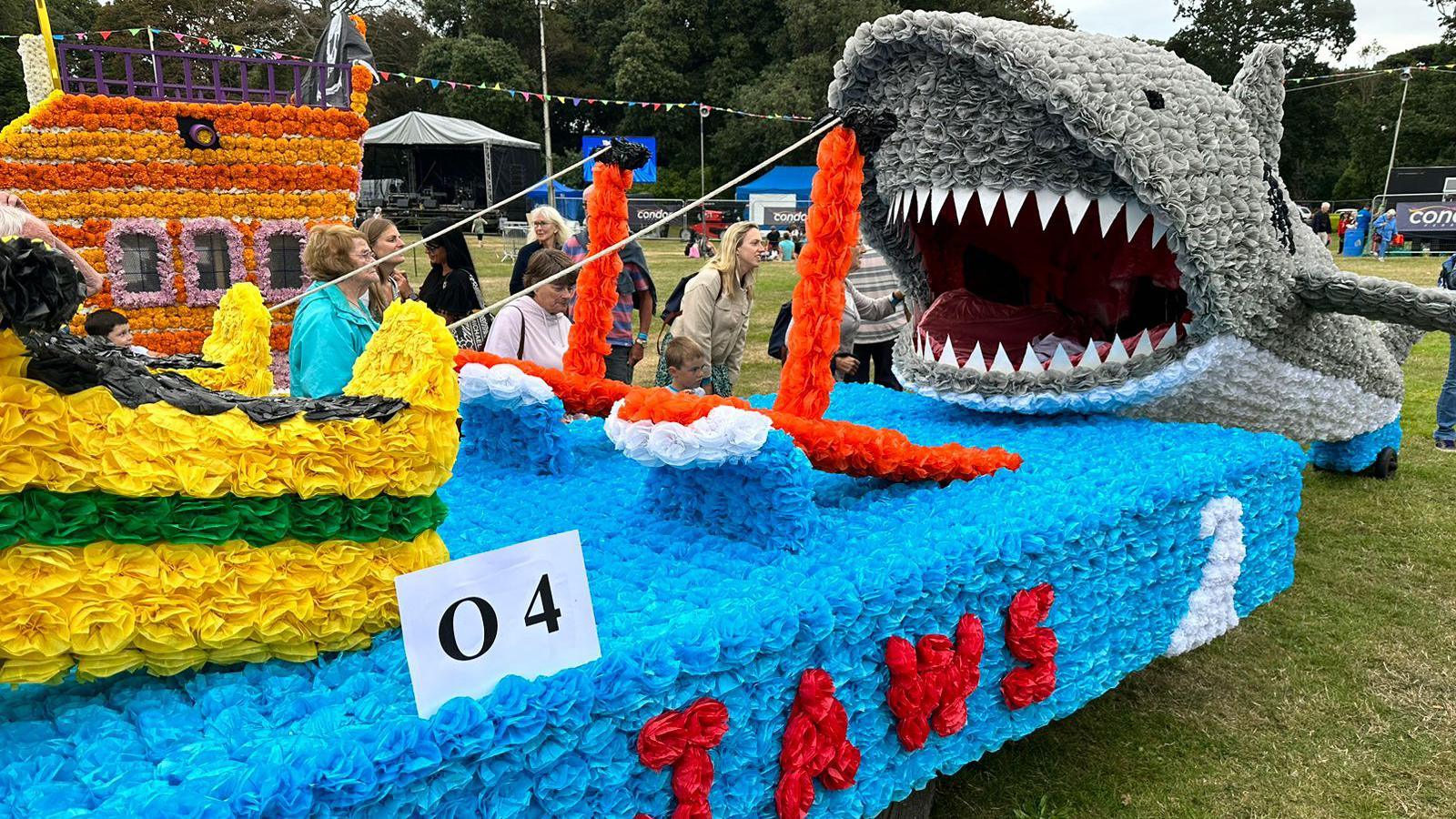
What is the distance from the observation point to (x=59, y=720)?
4.10ft

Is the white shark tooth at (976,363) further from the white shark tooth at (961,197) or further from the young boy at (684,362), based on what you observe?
the young boy at (684,362)

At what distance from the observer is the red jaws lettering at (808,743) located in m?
1.60

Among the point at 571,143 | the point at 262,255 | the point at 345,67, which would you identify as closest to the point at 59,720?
the point at 262,255

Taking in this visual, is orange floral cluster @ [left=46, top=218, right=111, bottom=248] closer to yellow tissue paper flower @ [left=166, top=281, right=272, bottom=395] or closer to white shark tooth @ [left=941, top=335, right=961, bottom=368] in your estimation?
yellow tissue paper flower @ [left=166, top=281, right=272, bottom=395]

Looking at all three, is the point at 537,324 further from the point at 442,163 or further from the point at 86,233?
the point at 442,163

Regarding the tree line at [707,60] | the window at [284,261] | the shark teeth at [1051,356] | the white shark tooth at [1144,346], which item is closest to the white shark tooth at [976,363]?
the shark teeth at [1051,356]

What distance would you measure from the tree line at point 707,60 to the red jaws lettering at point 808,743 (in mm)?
27976

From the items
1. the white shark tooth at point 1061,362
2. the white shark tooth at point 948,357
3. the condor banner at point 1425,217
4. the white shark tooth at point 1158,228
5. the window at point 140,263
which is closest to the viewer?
the white shark tooth at point 1158,228

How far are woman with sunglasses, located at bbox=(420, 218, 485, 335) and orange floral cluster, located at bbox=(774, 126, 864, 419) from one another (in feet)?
7.85

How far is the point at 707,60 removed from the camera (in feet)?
111

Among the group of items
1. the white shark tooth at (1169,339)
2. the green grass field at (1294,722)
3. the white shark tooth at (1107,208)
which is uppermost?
the white shark tooth at (1107,208)

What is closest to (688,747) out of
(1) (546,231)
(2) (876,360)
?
(1) (546,231)

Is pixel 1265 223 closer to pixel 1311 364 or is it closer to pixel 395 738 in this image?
pixel 1311 364

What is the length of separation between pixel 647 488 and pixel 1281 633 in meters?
2.55
